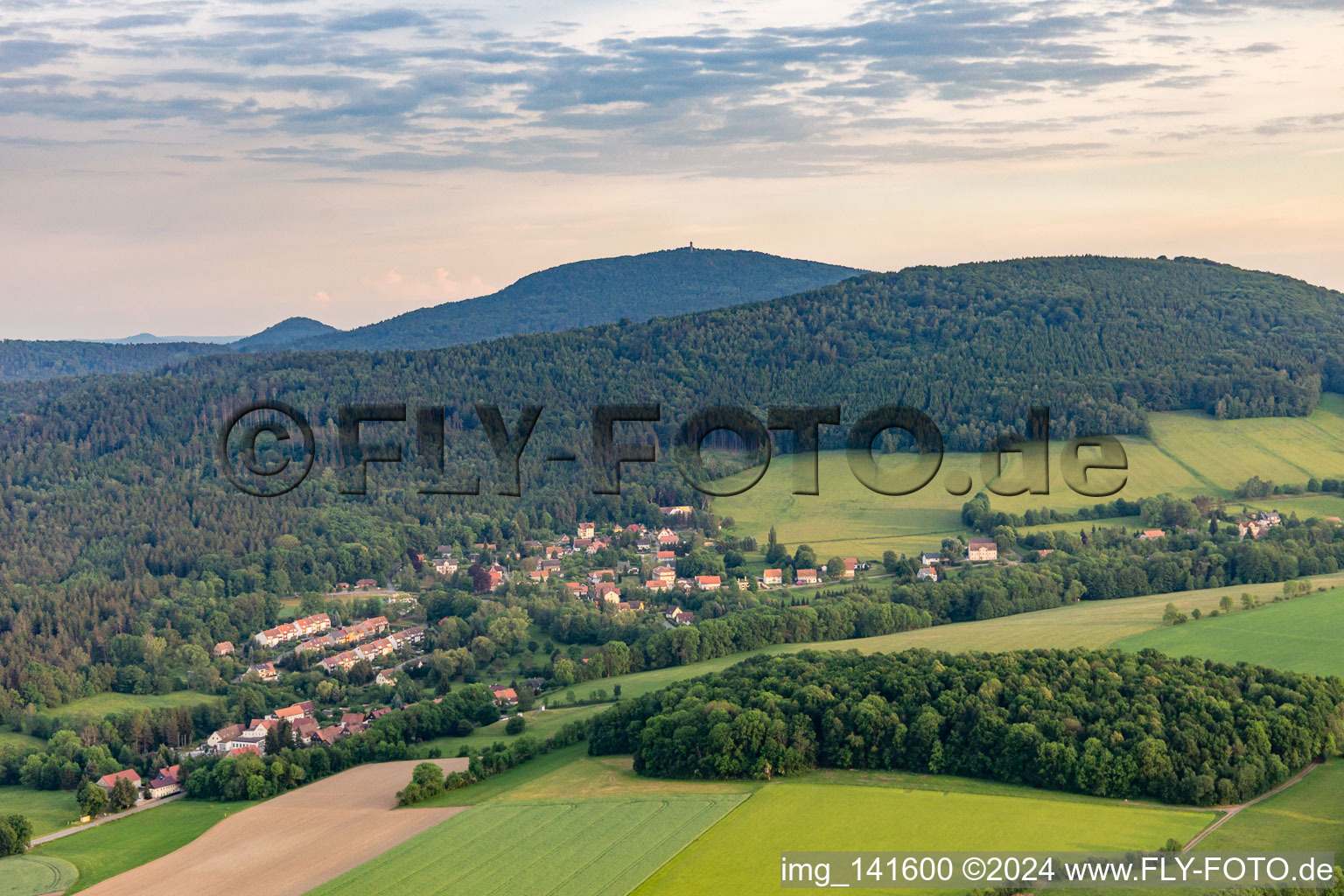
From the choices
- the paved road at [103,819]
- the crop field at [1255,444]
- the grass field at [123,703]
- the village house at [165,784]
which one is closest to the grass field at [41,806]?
the paved road at [103,819]

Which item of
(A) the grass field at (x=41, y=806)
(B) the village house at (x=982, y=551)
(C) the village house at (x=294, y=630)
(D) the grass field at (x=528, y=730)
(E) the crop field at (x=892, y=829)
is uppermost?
(B) the village house at (x=982, y=551)

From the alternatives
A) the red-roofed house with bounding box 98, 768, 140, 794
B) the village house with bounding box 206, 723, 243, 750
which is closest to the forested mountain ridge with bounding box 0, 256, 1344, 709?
the village house with bounding box 206, 723, 243, 750

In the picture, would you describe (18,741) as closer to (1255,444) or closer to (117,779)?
(117,779)

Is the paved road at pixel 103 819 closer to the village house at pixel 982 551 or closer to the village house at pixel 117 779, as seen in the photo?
the village house at pixel 117 779

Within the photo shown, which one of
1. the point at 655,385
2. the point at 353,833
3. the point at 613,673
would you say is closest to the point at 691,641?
the point at 613,673

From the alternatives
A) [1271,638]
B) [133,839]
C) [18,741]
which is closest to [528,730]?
[133,839]

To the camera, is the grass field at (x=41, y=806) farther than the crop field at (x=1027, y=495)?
No

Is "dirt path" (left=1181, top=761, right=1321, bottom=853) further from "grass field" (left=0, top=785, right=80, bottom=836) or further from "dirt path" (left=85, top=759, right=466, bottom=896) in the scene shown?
"grass field" (left=0, top=785, right=80, bottom=836)
